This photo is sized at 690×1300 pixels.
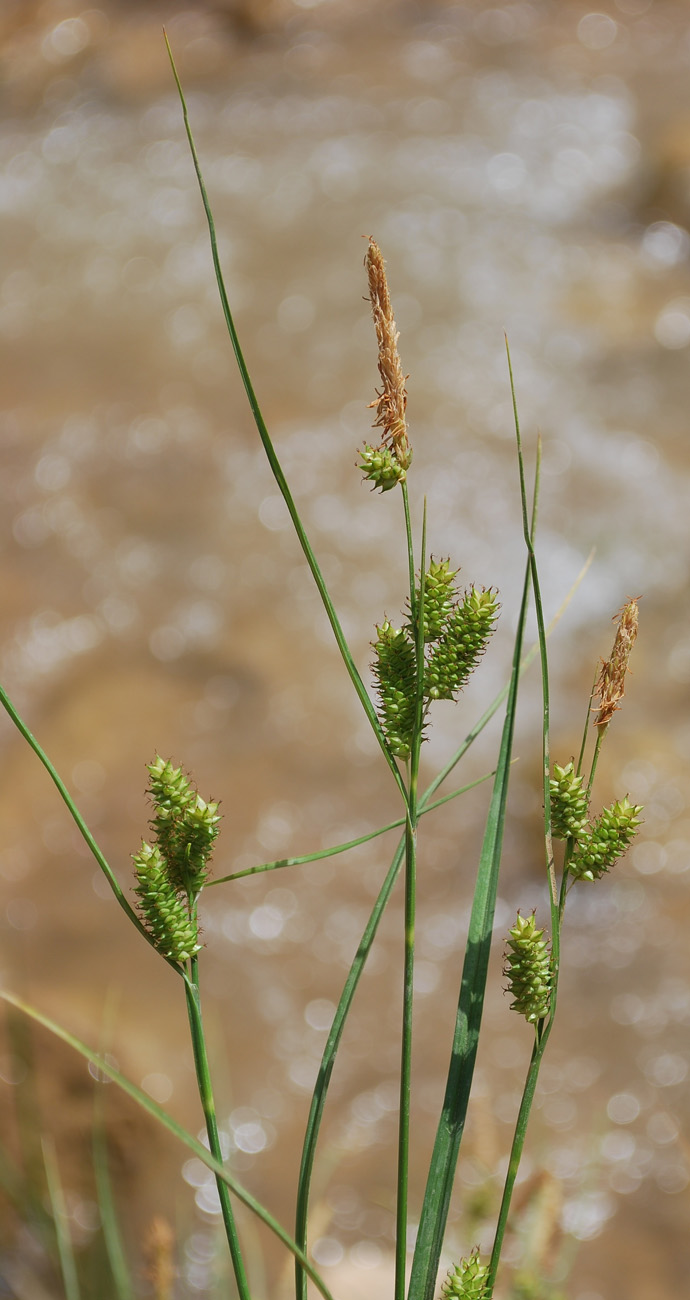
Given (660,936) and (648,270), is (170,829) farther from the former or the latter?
(648,270)

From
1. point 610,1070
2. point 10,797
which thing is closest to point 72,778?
point 10,797

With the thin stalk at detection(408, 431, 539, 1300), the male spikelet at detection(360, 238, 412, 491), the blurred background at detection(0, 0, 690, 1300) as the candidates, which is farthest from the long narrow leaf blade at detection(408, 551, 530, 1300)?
the blurred background at detection(0, 0, 690, 1300)

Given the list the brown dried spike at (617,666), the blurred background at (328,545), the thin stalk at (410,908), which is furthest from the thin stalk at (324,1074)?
the blurred background at (328,545)

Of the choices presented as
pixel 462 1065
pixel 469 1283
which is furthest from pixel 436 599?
pixel 469 1283

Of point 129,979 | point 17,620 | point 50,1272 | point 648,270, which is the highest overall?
point 648,270

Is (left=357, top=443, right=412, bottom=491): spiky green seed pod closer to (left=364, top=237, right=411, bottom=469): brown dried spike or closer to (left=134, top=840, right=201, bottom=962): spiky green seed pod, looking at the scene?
(left=364, top=237, right=411, bottom=469): brown dried spike

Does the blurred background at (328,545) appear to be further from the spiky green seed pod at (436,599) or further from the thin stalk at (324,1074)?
the spiky green seed pod at (436,599)
